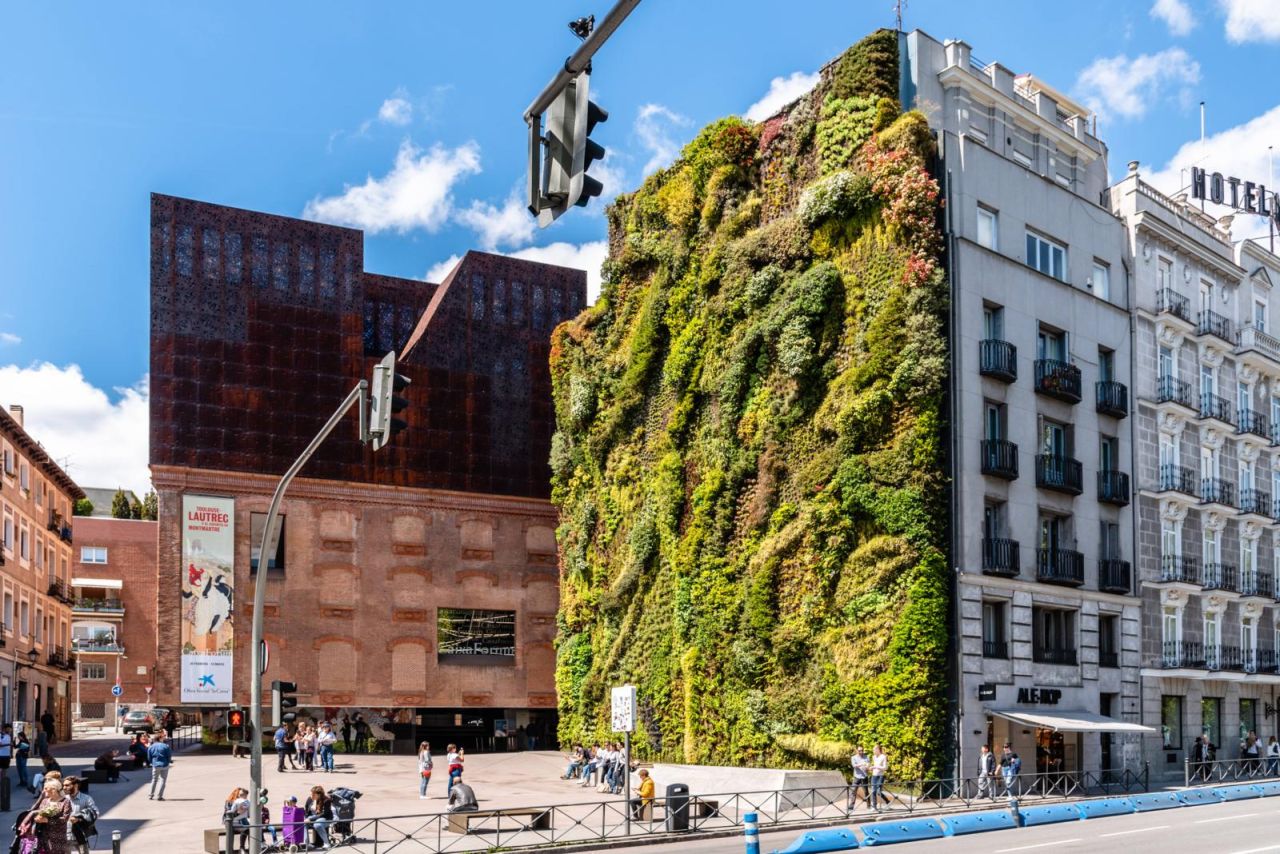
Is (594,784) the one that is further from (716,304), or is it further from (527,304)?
(527,304)

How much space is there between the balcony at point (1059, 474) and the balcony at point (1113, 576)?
288 centimetres

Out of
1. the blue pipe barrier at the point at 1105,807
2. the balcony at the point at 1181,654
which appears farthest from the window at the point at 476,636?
the blue pipe barrier at the point at 1105,807

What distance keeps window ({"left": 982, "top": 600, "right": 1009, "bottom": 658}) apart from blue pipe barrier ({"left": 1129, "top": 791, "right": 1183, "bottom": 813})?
6.97 meters

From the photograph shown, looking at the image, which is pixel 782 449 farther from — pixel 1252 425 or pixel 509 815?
pixel 1252 425

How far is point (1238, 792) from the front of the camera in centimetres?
3866

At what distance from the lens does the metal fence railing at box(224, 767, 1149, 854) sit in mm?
27734

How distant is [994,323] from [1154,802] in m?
15.6

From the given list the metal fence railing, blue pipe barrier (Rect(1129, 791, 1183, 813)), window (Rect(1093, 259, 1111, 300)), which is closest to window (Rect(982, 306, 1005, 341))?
window (Rect(1093, 259, 1111, 300))

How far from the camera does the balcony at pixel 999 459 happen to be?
136 ft

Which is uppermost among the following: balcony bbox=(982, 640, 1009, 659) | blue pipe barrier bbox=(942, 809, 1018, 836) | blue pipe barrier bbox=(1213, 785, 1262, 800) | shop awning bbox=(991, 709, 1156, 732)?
balcony bbox=(982, 640, 1009, 659)

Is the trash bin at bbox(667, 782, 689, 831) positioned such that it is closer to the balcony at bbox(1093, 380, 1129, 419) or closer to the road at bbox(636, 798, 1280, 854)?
the road at bbox(636, 798, 1280, 854)

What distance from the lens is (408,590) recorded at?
197 ft

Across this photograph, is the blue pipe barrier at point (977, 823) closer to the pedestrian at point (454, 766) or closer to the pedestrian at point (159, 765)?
the pedestrian at point (454, 766)

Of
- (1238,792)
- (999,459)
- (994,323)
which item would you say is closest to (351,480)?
(994,323)
